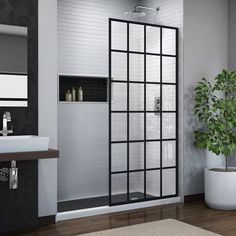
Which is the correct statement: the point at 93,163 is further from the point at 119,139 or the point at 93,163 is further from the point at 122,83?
the point at 122,83

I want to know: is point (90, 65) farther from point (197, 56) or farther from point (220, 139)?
point (220, 139)

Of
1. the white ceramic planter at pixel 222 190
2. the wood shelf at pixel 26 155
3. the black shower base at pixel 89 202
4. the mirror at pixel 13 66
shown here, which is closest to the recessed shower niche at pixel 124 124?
the black shower base at pixel 89 202

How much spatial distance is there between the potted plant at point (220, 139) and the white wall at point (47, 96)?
1.79 metres

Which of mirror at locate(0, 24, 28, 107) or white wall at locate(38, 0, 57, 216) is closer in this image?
Answer: mirror at locate(0, 24, 28, 107)

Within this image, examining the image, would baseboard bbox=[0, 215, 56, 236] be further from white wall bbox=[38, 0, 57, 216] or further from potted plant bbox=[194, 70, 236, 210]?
potted plant bbox=[194, 70, 236, 210]

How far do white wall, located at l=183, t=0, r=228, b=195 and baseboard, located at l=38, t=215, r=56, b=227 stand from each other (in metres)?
1.78

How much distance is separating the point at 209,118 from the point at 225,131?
0.38 meters

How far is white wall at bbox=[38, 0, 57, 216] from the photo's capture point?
12.4ft

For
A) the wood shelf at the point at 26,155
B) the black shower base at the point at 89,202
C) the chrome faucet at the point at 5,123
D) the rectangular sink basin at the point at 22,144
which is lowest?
the black shower base at the point at 89,202

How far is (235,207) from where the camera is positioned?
441cm

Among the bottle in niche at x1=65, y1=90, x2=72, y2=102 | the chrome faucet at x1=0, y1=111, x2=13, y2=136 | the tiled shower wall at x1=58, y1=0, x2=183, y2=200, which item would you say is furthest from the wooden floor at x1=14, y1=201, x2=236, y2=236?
the bottle in niche at x1=65, y1=90, x2=72, y2=102

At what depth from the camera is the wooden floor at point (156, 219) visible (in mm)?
3668

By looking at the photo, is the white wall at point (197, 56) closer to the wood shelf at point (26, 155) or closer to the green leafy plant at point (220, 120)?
the green leafy plant at point (220, 120)

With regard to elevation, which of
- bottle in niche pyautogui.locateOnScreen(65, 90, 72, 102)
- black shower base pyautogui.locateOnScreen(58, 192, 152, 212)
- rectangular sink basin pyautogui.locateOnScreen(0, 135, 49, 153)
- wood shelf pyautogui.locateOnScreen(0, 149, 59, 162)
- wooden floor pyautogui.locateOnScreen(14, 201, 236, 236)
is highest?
bottle in niche pyautogui.locateOnScreen(65, 90, 72, 102)
